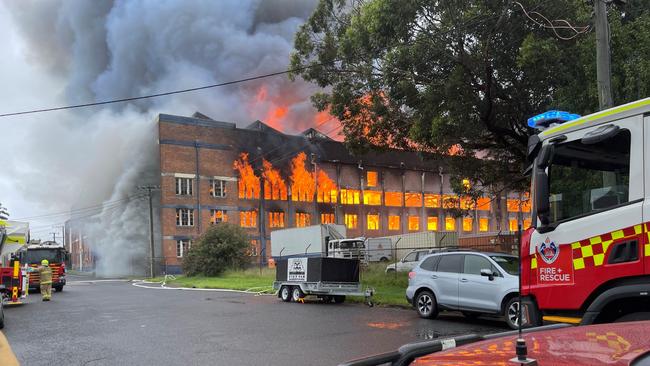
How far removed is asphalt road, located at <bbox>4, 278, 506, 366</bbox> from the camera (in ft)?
Answer: 26.7

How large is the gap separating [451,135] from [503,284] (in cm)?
546

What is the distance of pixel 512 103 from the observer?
16.4m

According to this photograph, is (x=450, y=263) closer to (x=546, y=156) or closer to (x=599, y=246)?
(x=546, y=156)

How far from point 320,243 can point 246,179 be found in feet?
71.2

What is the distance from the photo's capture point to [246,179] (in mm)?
51062

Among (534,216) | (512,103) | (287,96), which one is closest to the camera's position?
(534,216)

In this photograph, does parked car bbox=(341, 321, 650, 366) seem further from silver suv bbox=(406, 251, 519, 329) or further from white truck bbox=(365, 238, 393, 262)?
white truck bbox=(365, 238, 393, 262)

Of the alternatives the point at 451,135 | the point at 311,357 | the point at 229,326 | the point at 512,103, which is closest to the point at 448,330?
the point at 311,357

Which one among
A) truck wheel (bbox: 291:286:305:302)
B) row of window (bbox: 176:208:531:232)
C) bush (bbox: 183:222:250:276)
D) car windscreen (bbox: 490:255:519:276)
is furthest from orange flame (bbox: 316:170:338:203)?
car windscreen (bbox: 490:255:519:276)

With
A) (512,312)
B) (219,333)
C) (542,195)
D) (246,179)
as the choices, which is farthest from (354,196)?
(542,195)

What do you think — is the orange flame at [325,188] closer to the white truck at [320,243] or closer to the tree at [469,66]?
the white truck at [320,243]

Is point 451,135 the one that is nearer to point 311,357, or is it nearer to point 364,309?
point 364,309

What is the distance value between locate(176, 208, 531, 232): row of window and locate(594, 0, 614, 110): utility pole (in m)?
34.6

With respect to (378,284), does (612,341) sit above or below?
above
